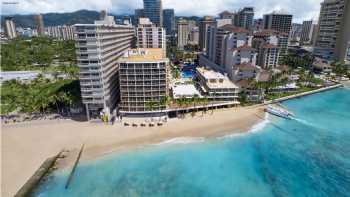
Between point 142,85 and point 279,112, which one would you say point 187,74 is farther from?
point 142,85

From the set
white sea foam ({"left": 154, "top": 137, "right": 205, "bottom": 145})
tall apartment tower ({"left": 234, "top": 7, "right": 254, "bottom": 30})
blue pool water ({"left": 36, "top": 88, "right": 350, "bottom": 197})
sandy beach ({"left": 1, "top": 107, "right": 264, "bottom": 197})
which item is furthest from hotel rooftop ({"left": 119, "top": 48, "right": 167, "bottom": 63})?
tall apartment tower ({"left": 234, "top": 7, "right": 254, "bottom": 30})

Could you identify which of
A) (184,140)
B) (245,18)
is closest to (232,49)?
(184,140)

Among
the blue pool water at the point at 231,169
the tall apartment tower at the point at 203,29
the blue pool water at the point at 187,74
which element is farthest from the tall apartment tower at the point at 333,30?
the blue pool water at the point at 231,169

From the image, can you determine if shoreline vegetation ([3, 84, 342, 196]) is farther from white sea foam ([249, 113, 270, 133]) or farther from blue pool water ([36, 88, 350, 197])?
blue pool water ([36, 88, 350, 197])

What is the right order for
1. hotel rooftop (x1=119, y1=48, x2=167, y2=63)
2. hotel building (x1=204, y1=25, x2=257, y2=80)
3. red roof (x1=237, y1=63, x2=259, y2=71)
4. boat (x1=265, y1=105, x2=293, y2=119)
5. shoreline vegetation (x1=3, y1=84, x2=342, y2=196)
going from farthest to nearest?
hotel building (x1=204, y1=25, x2=257, y2=80) < red roof (x1=237, y1=63, x2=259, y2=71) < boat (x1=265, y1=105, x2=293, y2=119) < hotel rooftop (x1=119, y1=48, x2=167, y2=63) < shoreline vegetation (x1=3, y1=84, x2=342, y2=196)

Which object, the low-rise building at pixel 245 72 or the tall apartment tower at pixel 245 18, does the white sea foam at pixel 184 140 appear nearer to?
the low-rise building at pixel 245 72

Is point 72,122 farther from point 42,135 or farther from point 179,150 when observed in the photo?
point 179,150

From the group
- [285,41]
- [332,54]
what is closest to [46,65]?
[285,41]
